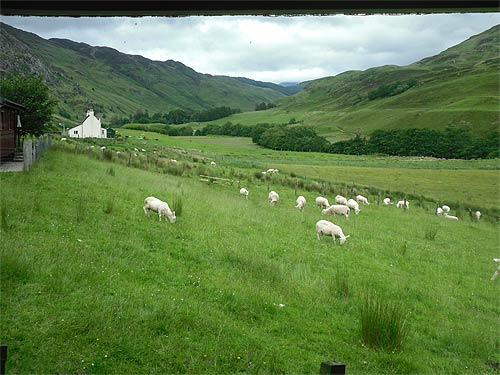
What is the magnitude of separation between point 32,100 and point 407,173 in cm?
2922

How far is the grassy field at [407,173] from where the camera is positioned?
1124 inches

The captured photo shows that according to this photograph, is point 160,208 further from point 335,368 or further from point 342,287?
point 335,368

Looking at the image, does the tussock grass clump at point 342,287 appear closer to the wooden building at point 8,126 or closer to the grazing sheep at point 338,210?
A: the grazing sheep at point 338,210

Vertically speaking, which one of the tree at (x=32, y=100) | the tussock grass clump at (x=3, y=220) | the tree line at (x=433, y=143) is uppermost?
the tree at (x=32, y=100)

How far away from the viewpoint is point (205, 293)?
6.19 m

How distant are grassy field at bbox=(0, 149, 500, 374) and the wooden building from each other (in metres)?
7.03

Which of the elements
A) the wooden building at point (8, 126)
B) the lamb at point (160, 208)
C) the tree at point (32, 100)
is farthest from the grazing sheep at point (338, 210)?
the wooden building at point (8, 126)

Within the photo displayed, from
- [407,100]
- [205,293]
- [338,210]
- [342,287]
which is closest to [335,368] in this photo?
[205,293]

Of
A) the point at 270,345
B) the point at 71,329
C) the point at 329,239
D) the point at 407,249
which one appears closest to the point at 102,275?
the point at 71,329

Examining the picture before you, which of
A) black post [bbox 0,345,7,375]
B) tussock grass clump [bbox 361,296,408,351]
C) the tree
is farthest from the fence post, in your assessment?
black post [bbox 0,345,7,375]

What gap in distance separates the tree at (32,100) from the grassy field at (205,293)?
6649 mm

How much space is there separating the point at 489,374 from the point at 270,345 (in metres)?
2.94

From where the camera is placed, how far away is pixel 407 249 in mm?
13070

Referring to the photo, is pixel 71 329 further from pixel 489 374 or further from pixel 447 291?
pixel 447 291
